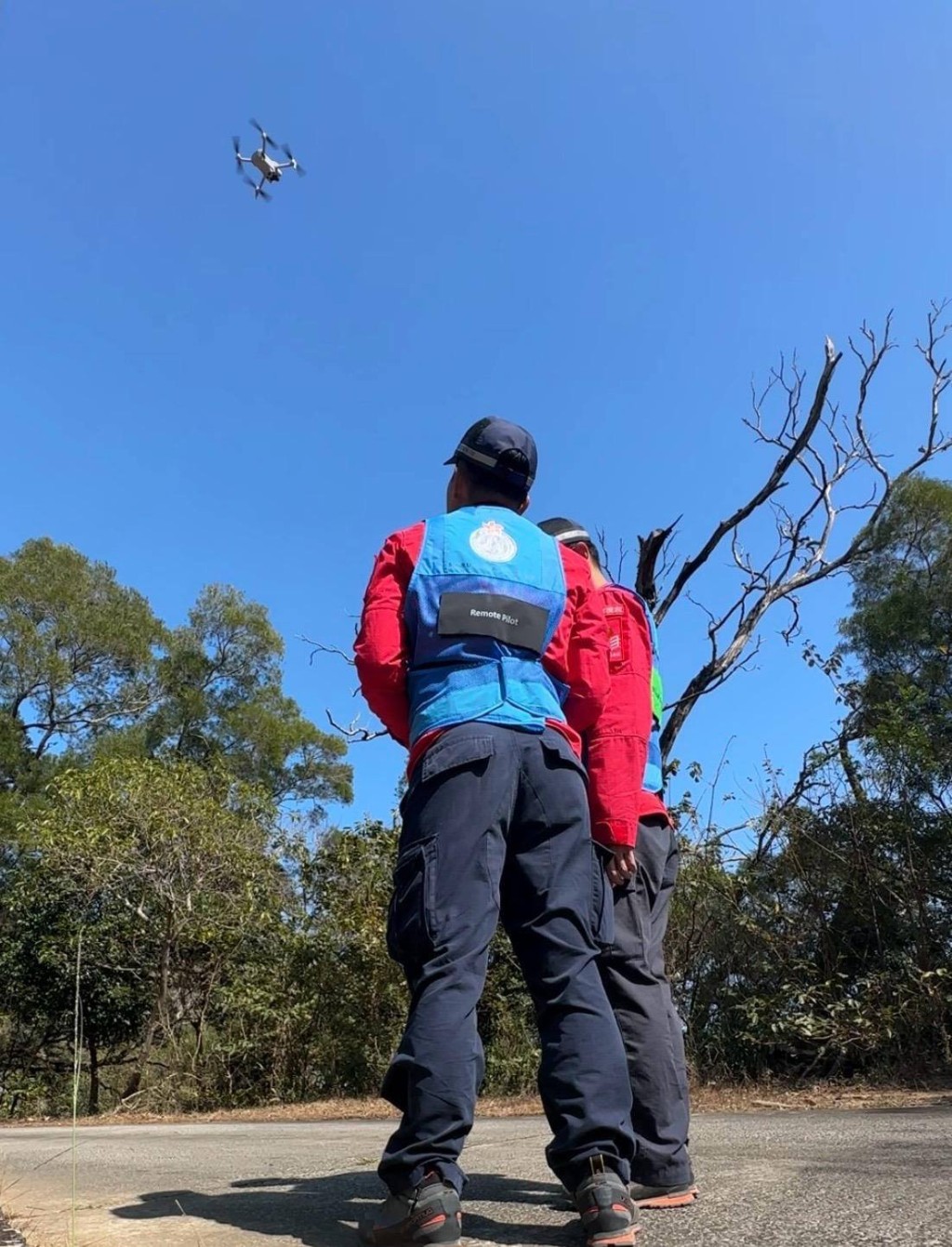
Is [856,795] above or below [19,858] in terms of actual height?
below

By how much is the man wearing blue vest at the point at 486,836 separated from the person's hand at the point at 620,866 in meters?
0.19

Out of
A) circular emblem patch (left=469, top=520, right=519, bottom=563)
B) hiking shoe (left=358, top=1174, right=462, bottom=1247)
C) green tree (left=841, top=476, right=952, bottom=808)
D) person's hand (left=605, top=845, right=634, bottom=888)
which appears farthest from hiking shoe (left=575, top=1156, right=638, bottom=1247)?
green tree (left=841, top=476, right=952, bottom=808)

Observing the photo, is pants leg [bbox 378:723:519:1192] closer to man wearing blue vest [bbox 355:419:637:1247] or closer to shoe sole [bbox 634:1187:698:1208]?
man wearing blue vest [bbox 355:419:637:1247]

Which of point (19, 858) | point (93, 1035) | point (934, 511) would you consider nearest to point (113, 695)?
point (19, 858)

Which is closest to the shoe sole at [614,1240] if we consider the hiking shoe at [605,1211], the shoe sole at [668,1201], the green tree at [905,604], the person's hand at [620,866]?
the hiking shoe at [605,1211]

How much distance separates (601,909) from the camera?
2.02 metres

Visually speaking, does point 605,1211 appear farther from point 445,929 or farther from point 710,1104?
point 710,1104

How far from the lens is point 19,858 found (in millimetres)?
16234

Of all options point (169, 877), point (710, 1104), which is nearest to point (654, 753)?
point (710, 1104)

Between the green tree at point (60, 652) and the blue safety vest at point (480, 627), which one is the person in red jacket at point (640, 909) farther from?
the green tree at point (60, 652)

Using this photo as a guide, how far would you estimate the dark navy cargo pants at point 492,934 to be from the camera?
5.65ft

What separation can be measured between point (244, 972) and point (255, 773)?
1271 cm

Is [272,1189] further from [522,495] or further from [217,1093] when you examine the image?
[217,1093]

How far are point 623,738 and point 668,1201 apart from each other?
977mm
